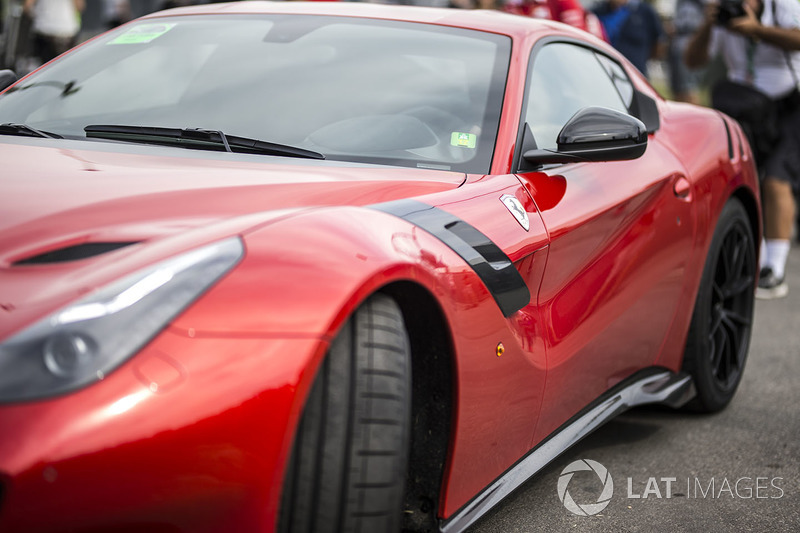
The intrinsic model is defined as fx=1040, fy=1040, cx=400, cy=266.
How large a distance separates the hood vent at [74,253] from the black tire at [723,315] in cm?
235

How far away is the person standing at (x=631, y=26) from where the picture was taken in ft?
30.0

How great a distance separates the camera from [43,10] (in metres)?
10.1

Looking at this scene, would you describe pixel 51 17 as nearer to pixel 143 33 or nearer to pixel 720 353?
pixel 143 33

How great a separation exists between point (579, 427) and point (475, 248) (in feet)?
2.67

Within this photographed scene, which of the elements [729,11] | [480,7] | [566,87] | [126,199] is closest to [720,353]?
[566,87]

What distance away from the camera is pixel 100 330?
4.93 feet

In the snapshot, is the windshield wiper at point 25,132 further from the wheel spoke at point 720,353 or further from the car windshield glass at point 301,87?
the wheel spoke at point 720,353

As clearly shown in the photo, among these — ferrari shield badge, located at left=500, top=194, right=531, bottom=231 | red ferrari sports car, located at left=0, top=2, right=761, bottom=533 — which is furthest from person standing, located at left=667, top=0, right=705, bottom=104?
ferrari shield badge, located at left=500, top=194, right=531, bottom=231

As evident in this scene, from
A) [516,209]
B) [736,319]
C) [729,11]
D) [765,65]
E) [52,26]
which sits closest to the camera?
[516,209]

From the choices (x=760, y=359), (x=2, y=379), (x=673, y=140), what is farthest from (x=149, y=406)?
(x=760, y=359)

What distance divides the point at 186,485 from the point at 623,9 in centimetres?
842

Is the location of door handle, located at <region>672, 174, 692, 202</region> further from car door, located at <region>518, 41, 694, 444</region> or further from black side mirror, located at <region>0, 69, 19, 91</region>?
black side mirror, located at <region>0, 69, 19, 91</region>

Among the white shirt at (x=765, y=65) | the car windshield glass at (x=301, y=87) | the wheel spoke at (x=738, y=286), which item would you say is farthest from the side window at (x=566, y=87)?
the white shirt at (x=765, y=65)

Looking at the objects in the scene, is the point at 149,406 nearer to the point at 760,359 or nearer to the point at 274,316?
the point at 274,316
